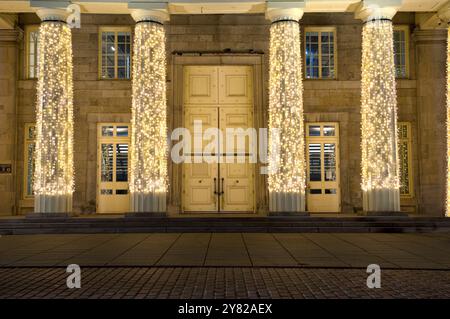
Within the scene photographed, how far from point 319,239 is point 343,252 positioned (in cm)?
235

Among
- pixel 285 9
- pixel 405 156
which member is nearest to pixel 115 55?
pixel 285 9

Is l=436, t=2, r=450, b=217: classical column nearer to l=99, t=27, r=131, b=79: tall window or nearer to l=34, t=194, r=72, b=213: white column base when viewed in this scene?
l=99, t=27, r=131, b=79: tall window

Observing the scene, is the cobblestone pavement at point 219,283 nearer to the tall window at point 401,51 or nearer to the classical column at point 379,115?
the classical column at point 379,115

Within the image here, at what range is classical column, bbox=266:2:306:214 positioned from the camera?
16.3 metres

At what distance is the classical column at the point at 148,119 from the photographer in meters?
16.4

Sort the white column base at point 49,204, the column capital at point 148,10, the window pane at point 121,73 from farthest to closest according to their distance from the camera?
the window pane at point 121,73
the column capital at point 148,10
the white column base at point 49,204

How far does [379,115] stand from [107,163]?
9938 mm

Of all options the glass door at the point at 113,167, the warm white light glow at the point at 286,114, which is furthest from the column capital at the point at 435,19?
the glass door at the point at 113,167

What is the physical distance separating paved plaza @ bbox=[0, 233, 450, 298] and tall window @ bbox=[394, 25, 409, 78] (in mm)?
8201

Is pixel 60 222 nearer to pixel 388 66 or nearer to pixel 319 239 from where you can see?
pixel 319 239

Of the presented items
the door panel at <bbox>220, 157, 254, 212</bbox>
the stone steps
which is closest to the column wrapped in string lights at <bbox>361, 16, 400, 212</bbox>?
the stone steps

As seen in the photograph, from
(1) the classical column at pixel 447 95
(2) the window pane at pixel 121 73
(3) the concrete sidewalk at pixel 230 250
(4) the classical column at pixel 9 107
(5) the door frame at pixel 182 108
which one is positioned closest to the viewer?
(3) the concrete sidewalk at pixel 230 250

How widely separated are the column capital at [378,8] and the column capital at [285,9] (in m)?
2.00

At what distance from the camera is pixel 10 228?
15.3 m
